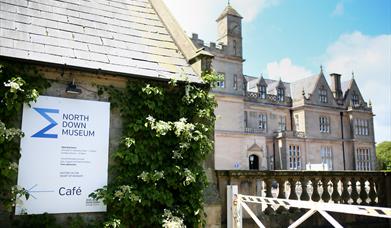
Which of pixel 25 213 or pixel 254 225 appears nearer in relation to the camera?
pixel 25 213

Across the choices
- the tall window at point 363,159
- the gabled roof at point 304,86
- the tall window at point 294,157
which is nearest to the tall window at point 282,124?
the tall window at point 294,157

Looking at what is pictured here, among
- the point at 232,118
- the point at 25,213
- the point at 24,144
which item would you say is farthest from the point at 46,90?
the point at 232,118

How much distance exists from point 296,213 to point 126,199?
11.8ft

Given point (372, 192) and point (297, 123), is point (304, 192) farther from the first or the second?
point (297, 123)

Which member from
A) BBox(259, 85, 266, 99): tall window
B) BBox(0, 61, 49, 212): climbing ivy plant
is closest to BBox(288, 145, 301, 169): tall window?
BBox(259, 85, 266, 99): tall window

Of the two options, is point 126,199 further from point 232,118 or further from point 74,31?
point 232,118

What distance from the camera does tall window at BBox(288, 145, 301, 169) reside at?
36.6 meters

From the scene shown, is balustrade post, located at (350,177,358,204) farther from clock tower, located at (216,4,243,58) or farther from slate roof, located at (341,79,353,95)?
slate roof, located at (341,79,353,95)

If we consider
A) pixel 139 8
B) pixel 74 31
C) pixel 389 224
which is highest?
pixel 139 8

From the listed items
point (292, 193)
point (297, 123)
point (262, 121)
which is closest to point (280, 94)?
point (297, 123)

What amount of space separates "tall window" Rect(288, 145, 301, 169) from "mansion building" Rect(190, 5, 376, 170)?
0.09 m

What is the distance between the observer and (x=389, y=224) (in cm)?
835

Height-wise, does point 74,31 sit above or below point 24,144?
above

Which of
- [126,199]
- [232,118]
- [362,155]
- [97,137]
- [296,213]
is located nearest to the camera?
[126,199]
